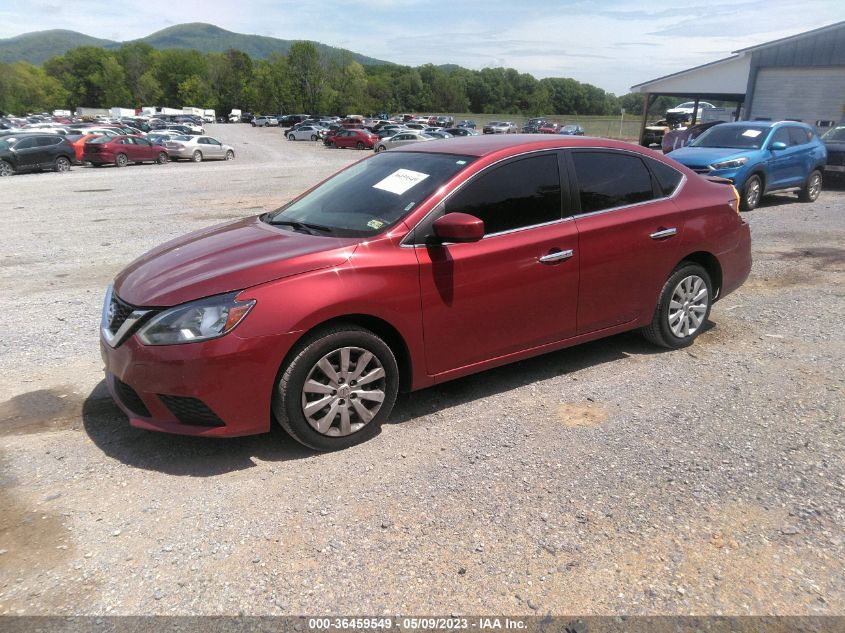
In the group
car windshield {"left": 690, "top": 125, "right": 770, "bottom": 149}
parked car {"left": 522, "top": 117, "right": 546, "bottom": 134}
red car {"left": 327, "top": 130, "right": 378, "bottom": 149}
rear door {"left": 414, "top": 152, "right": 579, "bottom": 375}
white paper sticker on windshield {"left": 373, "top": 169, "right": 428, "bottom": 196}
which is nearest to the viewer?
rear door {"left": 414, "top": 152, "right": 579, "bottom": 375}

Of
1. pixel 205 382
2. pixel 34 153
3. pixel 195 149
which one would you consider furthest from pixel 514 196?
pixel 195 149

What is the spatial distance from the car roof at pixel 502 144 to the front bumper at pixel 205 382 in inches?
73.5

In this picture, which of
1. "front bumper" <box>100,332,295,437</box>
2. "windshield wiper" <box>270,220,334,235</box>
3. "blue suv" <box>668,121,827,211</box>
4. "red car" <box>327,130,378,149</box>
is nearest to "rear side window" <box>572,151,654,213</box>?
"windshield wiper" <box>270,220,334,235</box>

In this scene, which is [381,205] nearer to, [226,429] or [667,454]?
[226,429]

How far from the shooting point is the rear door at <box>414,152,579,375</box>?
3795 millimetres

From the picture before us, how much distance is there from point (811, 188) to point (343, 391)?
552 inches

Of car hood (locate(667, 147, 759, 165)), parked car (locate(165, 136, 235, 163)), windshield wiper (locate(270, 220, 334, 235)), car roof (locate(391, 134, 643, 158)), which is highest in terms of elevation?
car roof (locate(391, 134, 643, 158))

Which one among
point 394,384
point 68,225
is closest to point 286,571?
point 394,384

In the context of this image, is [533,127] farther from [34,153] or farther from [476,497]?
[476,497]

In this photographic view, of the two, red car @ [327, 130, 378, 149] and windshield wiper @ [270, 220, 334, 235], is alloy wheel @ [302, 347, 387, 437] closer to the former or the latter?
windshield wiper @ [270, 220, 334, 235]

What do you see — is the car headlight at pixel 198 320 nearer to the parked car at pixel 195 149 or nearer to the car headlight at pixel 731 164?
the car headlight at pixel 731 164

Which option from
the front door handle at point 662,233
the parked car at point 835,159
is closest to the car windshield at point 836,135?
the parked car at point 835,159

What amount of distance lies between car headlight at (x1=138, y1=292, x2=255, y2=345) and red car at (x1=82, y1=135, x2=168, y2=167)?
88.9 ft

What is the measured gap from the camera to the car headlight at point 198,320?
10.5 feet
